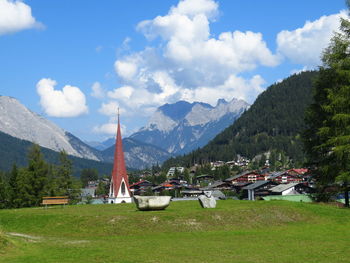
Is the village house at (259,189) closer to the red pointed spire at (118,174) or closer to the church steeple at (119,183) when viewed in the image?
the church steeple at (119,183)

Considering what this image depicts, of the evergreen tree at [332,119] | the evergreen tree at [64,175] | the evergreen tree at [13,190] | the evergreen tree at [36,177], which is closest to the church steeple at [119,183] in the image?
the evergreen tree at [64,175]

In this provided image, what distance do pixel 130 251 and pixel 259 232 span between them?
9.03 m

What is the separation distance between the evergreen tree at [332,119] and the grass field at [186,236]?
14.9ft

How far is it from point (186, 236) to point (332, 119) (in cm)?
1609

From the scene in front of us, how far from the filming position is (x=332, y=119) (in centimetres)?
3253

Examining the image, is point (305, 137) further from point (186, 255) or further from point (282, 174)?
point (282, 174)

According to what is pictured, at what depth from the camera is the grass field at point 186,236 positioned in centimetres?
1630

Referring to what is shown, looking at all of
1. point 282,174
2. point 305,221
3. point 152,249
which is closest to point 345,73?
point 305,221

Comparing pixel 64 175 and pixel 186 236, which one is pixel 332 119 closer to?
pixel 186 236

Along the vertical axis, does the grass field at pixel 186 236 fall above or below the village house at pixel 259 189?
below

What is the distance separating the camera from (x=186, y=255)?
1658 centimetres

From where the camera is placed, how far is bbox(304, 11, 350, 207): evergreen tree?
32625 mm

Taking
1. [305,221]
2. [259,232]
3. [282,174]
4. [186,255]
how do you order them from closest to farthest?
[186,255], [259,232], [305,221], [282,174]

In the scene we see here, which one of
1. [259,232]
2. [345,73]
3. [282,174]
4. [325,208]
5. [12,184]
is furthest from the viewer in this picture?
[282,174]
